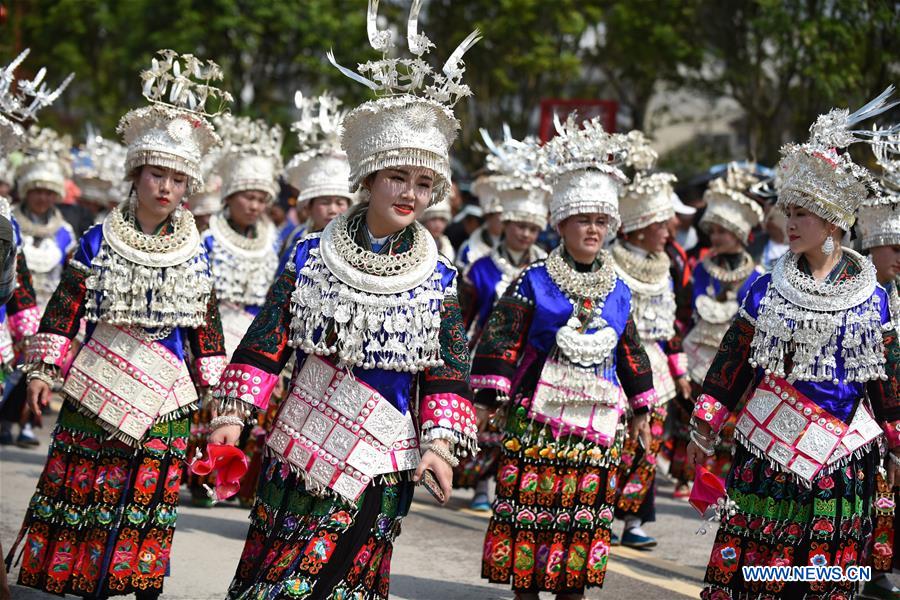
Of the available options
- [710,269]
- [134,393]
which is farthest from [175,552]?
[710,269]

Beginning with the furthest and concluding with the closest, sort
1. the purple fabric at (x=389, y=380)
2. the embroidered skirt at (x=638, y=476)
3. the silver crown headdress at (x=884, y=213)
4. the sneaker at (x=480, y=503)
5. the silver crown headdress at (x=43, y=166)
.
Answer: the silver crown headdress at (x=43, y=166)
the sneaker at (x=480, y=503)
the embroidered skirt at (x=638, y=476)
the silver crown headdress at (x=884, y=213)
the purple fabric at (x=389, y=380)

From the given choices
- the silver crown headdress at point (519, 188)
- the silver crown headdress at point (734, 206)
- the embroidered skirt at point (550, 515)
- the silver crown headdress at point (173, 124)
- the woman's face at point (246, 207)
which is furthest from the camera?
the silver crown headdress at point (734, 206)

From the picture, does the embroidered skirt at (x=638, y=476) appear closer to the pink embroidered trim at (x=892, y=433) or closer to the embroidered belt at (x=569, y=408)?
the embroidered belt at (x=569, y=408)

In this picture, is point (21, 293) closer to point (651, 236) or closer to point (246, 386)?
point (246, 386)

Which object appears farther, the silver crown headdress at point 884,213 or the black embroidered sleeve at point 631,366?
the silver crown headdress at point 884,213

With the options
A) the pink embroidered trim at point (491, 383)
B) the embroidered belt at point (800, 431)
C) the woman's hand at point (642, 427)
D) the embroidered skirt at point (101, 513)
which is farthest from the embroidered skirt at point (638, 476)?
the embroidered skirt at point (101, 513)

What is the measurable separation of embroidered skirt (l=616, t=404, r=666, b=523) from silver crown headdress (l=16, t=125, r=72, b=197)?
21.7 feet

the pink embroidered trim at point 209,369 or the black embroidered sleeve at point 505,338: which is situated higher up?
the black embroidered sleeve at point 505,338

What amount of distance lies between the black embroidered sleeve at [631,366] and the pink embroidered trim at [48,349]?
2.80 m

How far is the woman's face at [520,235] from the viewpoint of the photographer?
34.8 feet

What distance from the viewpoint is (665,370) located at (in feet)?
30.2

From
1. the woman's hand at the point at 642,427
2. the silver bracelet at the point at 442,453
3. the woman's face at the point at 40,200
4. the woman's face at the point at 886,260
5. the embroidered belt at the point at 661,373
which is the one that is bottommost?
the silver bracelet at the point at 442,453

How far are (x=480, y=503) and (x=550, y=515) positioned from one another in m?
3.37

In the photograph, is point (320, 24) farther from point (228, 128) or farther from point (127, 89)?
point (228, 128)
